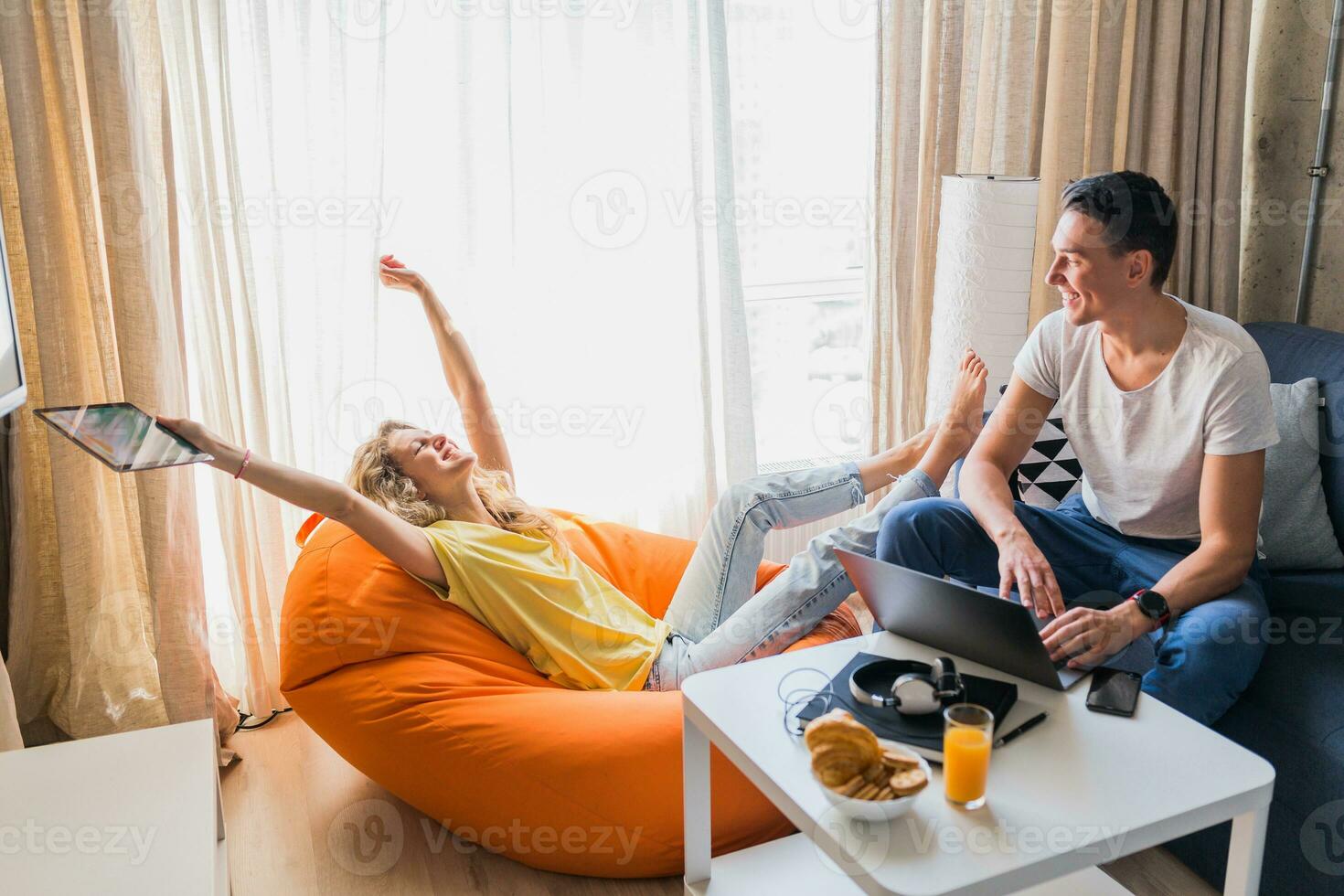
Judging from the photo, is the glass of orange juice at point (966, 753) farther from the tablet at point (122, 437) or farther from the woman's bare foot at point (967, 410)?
the woman's bare foot at point (967, 410)

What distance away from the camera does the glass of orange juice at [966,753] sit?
124 cm

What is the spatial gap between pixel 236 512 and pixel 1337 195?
2999 millimetres

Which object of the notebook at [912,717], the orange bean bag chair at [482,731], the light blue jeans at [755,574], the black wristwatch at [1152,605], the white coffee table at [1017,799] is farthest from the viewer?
the light blue jeans at [755,574]

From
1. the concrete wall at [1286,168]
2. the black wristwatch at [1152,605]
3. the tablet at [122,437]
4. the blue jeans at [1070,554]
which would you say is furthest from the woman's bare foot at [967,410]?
the tablet at [122,437]

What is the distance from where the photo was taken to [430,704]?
1.94 m

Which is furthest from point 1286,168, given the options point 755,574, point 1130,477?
point 755,574

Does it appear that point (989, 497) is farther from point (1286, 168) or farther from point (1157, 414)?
point (1286, 168)

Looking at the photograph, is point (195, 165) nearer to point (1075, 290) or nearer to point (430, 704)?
point (430, 704)

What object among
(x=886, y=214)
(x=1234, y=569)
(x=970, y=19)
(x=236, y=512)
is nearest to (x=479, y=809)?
(x=236, y=512)

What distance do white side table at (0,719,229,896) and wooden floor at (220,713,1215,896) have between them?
1.58 feet

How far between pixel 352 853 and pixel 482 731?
0.42 metres

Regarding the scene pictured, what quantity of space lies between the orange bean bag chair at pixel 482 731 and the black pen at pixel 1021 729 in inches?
23.4

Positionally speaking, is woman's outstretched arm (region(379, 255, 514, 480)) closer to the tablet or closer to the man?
the tablet

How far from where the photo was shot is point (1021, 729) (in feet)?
4.62
